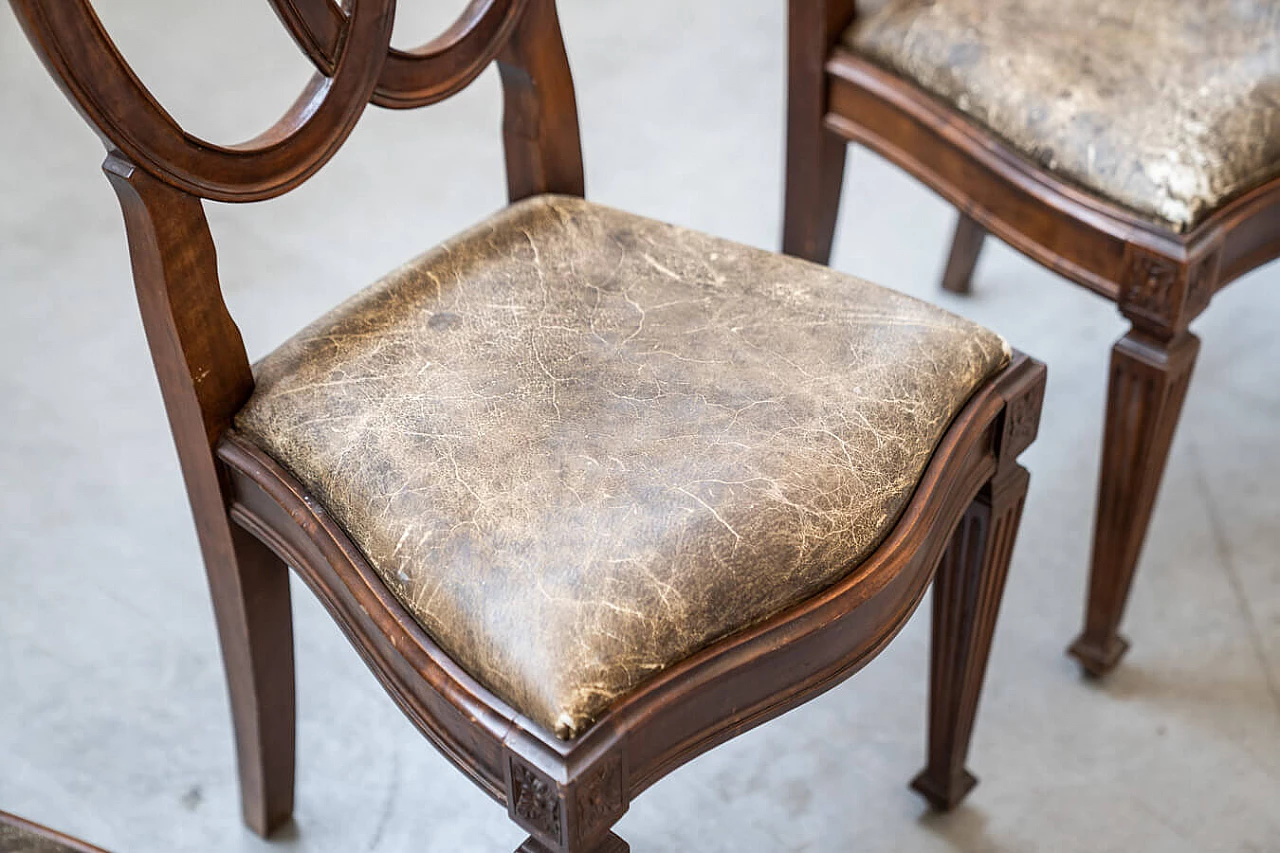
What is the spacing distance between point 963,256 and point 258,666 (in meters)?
1.05

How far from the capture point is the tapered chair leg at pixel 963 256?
170cm

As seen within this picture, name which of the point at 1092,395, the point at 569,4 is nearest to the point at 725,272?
the point at 1092,395

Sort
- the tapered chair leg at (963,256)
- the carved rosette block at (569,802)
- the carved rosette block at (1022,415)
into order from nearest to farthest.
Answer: the carved rosette block at (569,802) → the carved rosette block at (1022,415) → the tapered chair leg at (963,256)

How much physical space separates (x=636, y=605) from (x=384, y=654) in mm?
173

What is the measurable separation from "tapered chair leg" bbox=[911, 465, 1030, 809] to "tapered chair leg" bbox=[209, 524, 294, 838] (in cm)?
49

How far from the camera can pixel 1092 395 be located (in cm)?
162

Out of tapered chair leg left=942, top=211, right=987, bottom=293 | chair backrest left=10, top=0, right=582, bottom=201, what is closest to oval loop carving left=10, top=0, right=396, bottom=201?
chair backrest left=10, top=0, right=582, bottom=201

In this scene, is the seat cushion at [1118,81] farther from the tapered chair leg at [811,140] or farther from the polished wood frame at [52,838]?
the polished wood frame at [52,838]

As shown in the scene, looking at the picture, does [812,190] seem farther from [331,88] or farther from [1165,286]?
[331,88]

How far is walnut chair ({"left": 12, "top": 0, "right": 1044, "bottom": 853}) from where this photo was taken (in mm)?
765

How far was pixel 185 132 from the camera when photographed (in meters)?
0.81

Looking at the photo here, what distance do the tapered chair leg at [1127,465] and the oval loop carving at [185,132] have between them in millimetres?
625

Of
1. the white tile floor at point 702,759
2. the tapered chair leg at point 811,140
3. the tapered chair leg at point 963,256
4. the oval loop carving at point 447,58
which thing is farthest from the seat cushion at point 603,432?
the tapered chair leg at point 963,256

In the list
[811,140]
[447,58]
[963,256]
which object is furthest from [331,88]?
[963,256]
